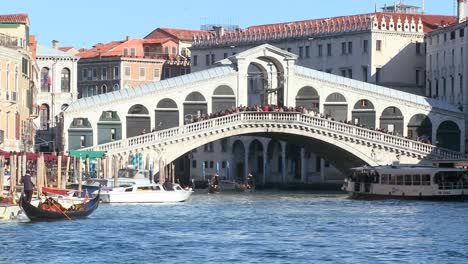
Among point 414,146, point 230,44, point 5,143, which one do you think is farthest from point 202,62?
point 5,143

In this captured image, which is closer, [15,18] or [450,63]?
[15,18]

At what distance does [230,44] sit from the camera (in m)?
111

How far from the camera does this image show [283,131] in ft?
274

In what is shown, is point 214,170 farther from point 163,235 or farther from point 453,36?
point 163,235

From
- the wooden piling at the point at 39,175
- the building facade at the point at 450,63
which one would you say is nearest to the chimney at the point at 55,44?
the building facade at the point at 450,63

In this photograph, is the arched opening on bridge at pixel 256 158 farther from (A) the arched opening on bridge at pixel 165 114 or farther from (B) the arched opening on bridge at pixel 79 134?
(B) the arched opening on bridge at pixel 79 134

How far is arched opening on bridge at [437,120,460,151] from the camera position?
88.9 m

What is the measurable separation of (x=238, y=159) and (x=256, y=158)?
157 cm

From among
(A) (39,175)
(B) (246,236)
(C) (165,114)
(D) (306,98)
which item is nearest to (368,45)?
(D) (306,98)

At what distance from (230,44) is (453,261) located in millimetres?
66335

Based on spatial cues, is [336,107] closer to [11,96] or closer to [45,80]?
[11,96]

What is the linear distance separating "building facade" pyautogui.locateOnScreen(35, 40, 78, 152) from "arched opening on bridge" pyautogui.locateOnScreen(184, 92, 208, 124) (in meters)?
21.5

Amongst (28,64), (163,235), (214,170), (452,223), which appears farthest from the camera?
→ (214,170)

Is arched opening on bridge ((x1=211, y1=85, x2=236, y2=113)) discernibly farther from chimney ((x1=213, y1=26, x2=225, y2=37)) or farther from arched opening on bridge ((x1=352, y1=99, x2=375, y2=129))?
chimney ((x1=213, y1=26, x2=225, y2=37))
